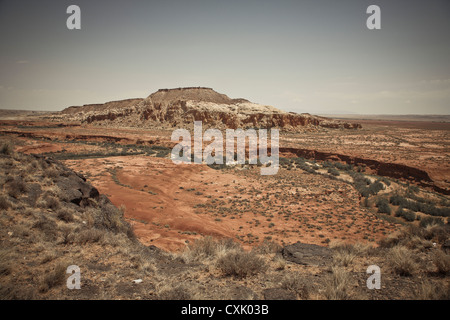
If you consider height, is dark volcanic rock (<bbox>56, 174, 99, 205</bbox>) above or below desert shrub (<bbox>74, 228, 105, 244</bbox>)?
above

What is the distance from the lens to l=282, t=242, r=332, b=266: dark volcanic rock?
6.00 metres

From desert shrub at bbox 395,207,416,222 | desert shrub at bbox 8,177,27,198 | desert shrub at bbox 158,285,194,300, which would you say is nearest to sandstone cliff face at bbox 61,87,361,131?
desert shrub at bbox 395,207,416,222

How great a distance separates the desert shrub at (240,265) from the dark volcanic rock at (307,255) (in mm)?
1481

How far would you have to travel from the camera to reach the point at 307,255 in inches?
253

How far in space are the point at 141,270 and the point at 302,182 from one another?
57.1 ft

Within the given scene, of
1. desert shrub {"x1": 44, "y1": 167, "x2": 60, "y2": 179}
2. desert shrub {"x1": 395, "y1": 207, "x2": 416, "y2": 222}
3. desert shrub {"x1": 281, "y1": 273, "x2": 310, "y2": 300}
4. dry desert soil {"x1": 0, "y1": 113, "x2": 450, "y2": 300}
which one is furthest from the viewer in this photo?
desert shrub {"x1": 395, "y1": 207, "x2": 416, "y2": 222}

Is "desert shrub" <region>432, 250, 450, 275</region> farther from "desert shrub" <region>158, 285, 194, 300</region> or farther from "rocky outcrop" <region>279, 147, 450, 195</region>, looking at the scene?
"rocky outcrop" <region>279, 147, 450, 195</region>

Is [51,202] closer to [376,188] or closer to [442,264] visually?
[442,264]

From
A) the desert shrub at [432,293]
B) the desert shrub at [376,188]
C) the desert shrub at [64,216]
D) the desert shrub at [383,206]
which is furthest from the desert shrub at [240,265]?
the desert shrub at [376,188]

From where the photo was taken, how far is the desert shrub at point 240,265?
4.81m

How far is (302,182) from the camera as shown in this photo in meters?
19.8

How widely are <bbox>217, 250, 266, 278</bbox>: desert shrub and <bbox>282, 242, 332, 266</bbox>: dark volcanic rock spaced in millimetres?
1481

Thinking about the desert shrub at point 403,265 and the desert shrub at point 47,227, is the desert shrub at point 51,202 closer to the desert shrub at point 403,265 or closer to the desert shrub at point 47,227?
the desert shrub at point 47,227

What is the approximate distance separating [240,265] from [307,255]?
262 centimetres
